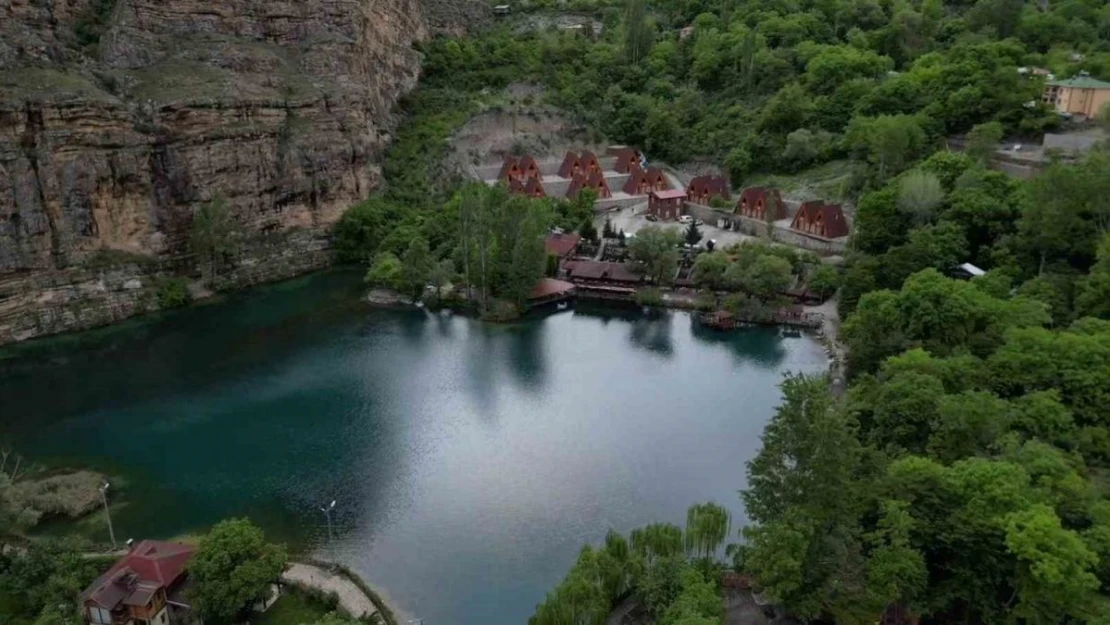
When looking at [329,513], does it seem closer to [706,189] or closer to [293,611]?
[293,611]

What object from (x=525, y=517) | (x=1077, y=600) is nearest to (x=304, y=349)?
(x=525, y=517)

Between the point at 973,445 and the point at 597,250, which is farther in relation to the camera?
the point at 597,250

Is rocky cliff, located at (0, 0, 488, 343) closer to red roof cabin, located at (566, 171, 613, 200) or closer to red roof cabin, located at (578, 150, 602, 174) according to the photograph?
red roof cabin, located at (566, 171, 613, 200)

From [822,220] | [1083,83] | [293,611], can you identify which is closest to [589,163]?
[822,220]

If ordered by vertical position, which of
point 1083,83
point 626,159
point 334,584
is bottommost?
point 334,584

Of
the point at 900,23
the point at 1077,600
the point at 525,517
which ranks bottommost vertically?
the point at 525,517

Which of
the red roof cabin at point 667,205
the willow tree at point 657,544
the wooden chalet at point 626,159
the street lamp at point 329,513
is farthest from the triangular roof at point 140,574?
the wooden chalet at point 626,159

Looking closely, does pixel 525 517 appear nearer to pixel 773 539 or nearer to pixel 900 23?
pixel 773 539
